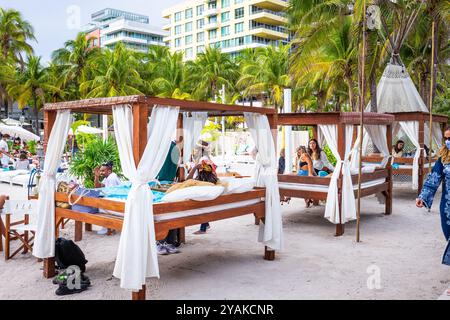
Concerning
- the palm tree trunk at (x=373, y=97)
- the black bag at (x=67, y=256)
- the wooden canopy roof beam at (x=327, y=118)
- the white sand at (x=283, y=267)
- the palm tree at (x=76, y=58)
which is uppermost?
the palm tree at (x=76, y=58)

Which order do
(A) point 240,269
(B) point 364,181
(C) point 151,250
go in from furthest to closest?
1. (B) point 364,181
2. (A) point 240,269
3. (C) point 151,250

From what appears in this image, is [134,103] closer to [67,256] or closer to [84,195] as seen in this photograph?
[84,195]

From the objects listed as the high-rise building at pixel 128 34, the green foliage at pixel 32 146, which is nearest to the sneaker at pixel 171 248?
the green foliage at pixel 32 146

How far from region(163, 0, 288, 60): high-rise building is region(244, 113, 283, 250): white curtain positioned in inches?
1855

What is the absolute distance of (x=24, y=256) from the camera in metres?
6.52

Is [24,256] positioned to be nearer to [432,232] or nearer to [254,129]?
[254,129]

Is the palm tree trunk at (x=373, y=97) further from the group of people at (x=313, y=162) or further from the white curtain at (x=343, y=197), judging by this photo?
the white curtain at (x=343, y=197)

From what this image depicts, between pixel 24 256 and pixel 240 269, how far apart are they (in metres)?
3.09

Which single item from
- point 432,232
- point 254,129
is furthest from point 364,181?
point 254,129

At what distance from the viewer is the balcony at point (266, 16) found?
53431 millimetres

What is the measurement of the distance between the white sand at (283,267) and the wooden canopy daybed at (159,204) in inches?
17.5

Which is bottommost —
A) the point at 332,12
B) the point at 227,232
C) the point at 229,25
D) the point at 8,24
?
the point at 227,232

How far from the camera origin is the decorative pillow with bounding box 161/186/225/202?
5289 mm

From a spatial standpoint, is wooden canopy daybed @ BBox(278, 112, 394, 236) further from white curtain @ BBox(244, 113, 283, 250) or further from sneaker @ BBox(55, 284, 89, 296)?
sneaker @ BBox(55, 284, 89, 296)
